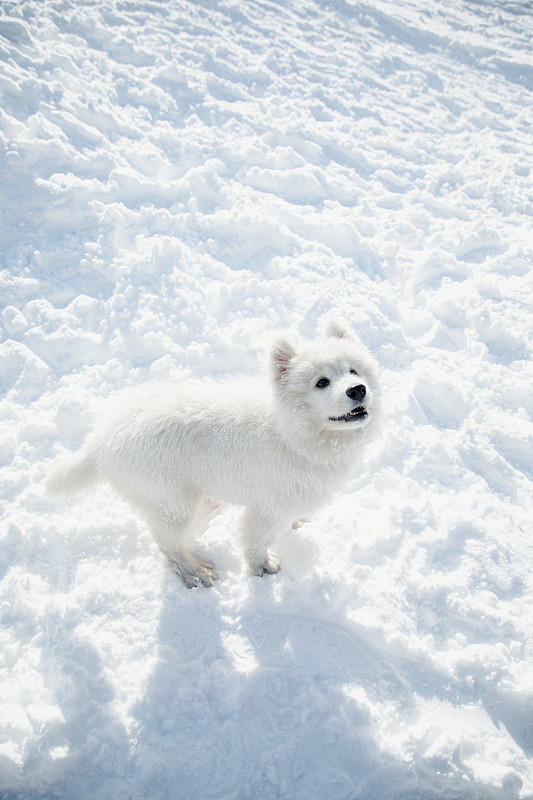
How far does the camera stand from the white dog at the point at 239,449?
3.00 metres

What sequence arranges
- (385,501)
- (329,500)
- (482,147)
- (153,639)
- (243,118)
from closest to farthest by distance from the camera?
(153,639), (329,500), (385,501), (243,118), (482,147)

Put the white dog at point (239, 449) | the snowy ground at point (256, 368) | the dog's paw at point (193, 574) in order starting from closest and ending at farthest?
the snowy ground at point (256, 368)
the white dog at point (239, 449)
the dog's paw at point (193, 574)

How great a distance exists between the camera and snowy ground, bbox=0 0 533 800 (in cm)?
269

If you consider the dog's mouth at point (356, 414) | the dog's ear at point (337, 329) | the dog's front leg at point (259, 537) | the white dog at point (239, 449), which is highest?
the dog's ear at point (337, 329)

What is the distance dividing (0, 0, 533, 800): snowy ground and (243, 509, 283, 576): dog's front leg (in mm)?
180

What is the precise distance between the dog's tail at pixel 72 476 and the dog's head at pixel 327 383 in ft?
4.94

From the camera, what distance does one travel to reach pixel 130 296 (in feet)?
16.0

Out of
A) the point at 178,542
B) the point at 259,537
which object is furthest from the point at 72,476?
the point at 259,537

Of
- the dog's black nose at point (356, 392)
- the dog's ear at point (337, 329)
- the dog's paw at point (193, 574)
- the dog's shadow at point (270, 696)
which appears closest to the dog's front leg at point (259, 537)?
the dog's shadow at point (270, 696)

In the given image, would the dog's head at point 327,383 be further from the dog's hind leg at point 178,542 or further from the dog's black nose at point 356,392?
the dog's hind leg at point 178,542

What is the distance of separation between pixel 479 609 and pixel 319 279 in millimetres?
3905

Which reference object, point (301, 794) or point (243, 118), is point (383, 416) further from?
point (243, 118)

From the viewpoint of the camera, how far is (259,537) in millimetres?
3342

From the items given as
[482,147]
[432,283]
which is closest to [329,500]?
[432,283]
